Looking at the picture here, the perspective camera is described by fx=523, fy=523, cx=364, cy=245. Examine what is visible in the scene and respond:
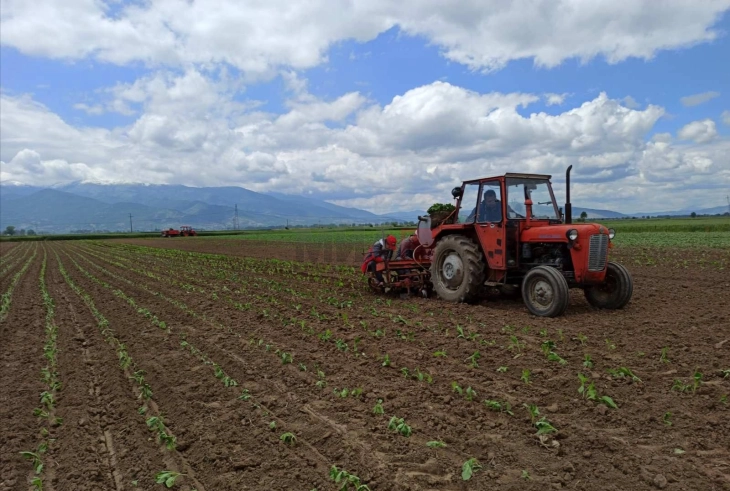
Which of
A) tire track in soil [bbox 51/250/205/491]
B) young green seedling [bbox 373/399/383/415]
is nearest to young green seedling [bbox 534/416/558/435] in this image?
young green seedling [bbox 373/399/383/415]

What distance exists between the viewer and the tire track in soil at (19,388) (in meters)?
3.95

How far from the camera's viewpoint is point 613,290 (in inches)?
336

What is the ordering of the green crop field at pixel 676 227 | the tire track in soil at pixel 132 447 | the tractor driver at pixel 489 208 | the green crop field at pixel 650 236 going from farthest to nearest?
the green crop field at pixel 676 227 → the green crop field at pixel 650 236 → the tractor driver at pixel 489 208 → the tire track in soil at pixel 132 447

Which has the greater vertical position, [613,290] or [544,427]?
[613,290]

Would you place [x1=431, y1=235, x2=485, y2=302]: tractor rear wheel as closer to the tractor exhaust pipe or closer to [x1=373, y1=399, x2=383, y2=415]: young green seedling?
the tractor exhaust pipe

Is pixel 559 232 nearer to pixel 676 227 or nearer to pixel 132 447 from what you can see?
pixel 132 447

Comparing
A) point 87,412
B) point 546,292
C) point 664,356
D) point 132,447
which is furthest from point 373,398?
point 546,292

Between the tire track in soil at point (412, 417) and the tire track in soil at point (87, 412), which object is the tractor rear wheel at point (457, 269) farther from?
the tire track in soil at point (87, 412)

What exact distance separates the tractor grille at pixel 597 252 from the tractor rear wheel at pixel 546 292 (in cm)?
59

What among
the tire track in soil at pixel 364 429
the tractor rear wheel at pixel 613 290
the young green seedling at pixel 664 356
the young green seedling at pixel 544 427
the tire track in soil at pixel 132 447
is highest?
the tractor rear wheel at pixel 613 290

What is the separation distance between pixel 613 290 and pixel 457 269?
2567mm

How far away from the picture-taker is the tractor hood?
797cm

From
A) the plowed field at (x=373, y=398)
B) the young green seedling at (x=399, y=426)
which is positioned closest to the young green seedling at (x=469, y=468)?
the plowed field at (x=373, y=398)

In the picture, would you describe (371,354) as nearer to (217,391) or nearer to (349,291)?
(217,391)
